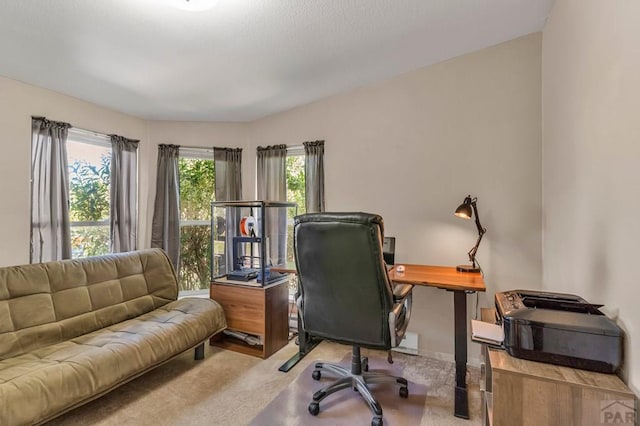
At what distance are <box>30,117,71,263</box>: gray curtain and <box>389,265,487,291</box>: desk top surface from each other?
2.85 meters

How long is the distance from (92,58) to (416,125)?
2.62 metres

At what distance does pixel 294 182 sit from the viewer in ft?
11.5

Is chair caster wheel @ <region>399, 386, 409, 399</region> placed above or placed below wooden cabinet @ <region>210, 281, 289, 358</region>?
below

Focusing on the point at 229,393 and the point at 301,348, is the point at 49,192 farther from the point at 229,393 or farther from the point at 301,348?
the point at 301,348

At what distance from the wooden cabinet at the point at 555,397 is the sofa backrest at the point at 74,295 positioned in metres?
2.59

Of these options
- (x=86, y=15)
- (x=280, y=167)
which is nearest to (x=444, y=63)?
(x=280, y=167)

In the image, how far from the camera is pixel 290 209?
3467mm

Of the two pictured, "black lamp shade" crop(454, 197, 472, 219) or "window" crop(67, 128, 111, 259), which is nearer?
"black lamp shade" crop(454, 197, 472, 219)

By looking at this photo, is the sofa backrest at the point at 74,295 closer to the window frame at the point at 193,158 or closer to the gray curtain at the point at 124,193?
the gray curtain at the point at 124,193

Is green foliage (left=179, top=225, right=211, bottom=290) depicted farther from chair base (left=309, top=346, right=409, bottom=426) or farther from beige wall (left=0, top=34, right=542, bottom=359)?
chair base (left=309, top=346, right=409, bottom=426)

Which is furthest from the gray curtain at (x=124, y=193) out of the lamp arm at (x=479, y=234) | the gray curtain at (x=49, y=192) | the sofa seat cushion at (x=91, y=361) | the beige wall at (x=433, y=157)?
the lamp arm at (x=479, y=234)

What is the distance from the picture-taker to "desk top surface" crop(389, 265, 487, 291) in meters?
1.95

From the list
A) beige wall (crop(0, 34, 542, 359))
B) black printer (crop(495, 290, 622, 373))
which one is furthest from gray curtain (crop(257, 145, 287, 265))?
black printer (crop(495, 290, 622, 373))

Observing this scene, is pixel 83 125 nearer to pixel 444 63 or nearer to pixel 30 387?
pixel 30 387
